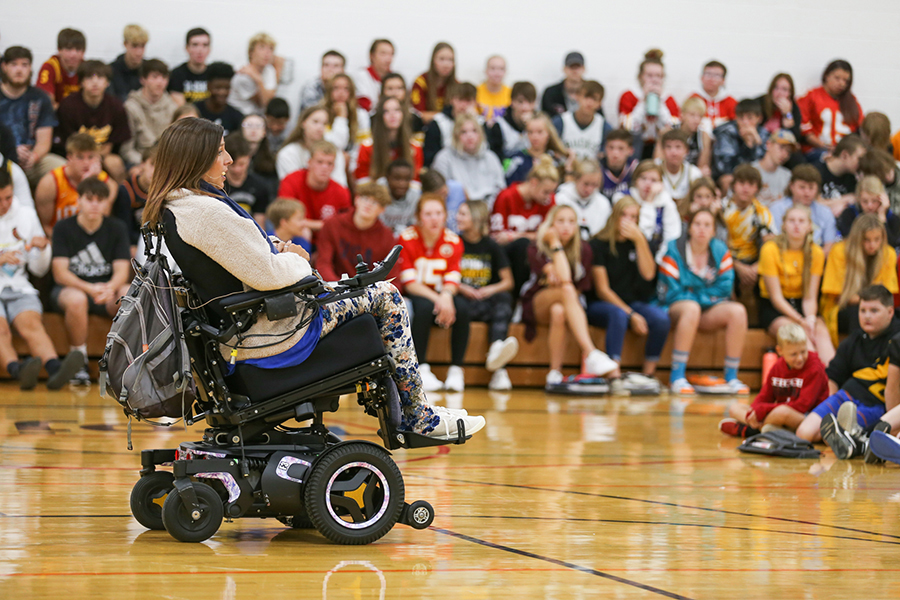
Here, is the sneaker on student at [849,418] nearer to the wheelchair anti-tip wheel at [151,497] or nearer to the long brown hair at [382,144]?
the wheelchair anti-tip wheel at [151,497]

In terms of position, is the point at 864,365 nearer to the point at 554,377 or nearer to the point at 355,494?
the point at 554,377

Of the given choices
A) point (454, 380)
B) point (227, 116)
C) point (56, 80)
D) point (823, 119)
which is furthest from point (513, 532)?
point (823, 119)

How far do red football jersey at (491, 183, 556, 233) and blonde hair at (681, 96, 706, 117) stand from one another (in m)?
1.93

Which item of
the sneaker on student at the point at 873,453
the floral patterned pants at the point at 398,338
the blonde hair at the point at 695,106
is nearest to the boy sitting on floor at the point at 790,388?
the sneaker on student at the point at 873,453

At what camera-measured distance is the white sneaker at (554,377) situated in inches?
277

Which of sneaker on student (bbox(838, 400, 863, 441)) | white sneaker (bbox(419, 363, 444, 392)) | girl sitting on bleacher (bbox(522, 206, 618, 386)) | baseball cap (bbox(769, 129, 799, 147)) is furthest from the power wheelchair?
baseball cap (bbox(769, 129, 799, 147))

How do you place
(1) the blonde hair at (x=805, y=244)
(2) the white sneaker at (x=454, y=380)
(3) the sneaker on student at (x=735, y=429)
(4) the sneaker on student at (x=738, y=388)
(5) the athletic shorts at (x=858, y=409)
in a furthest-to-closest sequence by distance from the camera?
1. (1) the blonde hair at (x=805, y=244)
2. (4) the sneaker on student at (x=738, y=388)
3. (2) the white sneaker at (x=454, y=380)
4. (3) the sneaker on student at (x=735, y=429)
5. (5) the athletic shorts at (x=858, y=409)

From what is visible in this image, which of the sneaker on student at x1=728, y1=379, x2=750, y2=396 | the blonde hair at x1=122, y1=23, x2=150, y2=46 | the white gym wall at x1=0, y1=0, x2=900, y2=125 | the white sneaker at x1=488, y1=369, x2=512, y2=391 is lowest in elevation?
the sneaker on student at x1=728, y1=379, x2=750, y2=396

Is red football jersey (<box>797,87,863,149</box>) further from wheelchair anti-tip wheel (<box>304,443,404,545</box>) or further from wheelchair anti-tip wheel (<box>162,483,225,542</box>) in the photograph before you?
wheelchair anti-tip wheel (<box>162,483,225,542</box>)

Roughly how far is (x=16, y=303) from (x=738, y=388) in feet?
16.1

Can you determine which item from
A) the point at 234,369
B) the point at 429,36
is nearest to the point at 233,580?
the point at 234,369

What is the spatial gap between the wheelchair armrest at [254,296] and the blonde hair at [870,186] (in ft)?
20.7

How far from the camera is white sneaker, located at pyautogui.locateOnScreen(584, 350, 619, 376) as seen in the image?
7.01 meters

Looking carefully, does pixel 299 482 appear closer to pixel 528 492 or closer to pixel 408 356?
pixel 408 356
